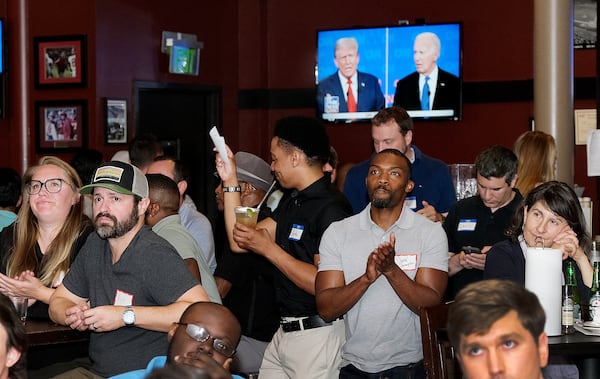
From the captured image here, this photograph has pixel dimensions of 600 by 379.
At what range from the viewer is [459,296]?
7.82 feet

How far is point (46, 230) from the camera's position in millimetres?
4375

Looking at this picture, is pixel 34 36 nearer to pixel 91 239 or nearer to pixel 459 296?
pixel 91 239

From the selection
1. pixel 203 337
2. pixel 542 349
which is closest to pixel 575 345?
pixel 542 349

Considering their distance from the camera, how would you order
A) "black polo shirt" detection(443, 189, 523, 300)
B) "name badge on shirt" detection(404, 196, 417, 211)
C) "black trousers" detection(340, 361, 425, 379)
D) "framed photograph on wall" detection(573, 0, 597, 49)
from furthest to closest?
"framed photograph on wall" detection(573, 0, 597, 49)
"name badge on shirt" detection(404, 196, 417, 211)
"black polo shirt" detection(443, 189, 523, 300)
"black trousers" detection(340, 361, 425, 379)

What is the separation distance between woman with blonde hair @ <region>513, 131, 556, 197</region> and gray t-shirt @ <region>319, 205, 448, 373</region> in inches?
58.5

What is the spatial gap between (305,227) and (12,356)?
1.70 meters

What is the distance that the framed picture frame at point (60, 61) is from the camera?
334 inches

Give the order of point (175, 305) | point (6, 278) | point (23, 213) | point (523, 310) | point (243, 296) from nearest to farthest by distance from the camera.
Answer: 1. point (523, 310)
2. point (175, 305)
3. point (6, 278)
4. point (23, 213)
5. point (243, 296)

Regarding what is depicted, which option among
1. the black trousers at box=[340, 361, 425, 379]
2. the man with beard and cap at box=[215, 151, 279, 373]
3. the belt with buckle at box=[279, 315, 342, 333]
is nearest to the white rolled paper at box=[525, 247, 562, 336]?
the black trousers at box=[340, 361, 425, 379]

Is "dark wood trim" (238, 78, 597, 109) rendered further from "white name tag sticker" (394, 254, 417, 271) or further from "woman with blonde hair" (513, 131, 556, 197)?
"white name tag sticker" (394, 254, 417, 271)

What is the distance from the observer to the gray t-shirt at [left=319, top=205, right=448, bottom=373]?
3.84m

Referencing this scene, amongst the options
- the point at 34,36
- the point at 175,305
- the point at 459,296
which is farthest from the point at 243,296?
the point at 34,36

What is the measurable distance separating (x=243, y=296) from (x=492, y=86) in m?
5.26

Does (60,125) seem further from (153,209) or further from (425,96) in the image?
(153,209)
